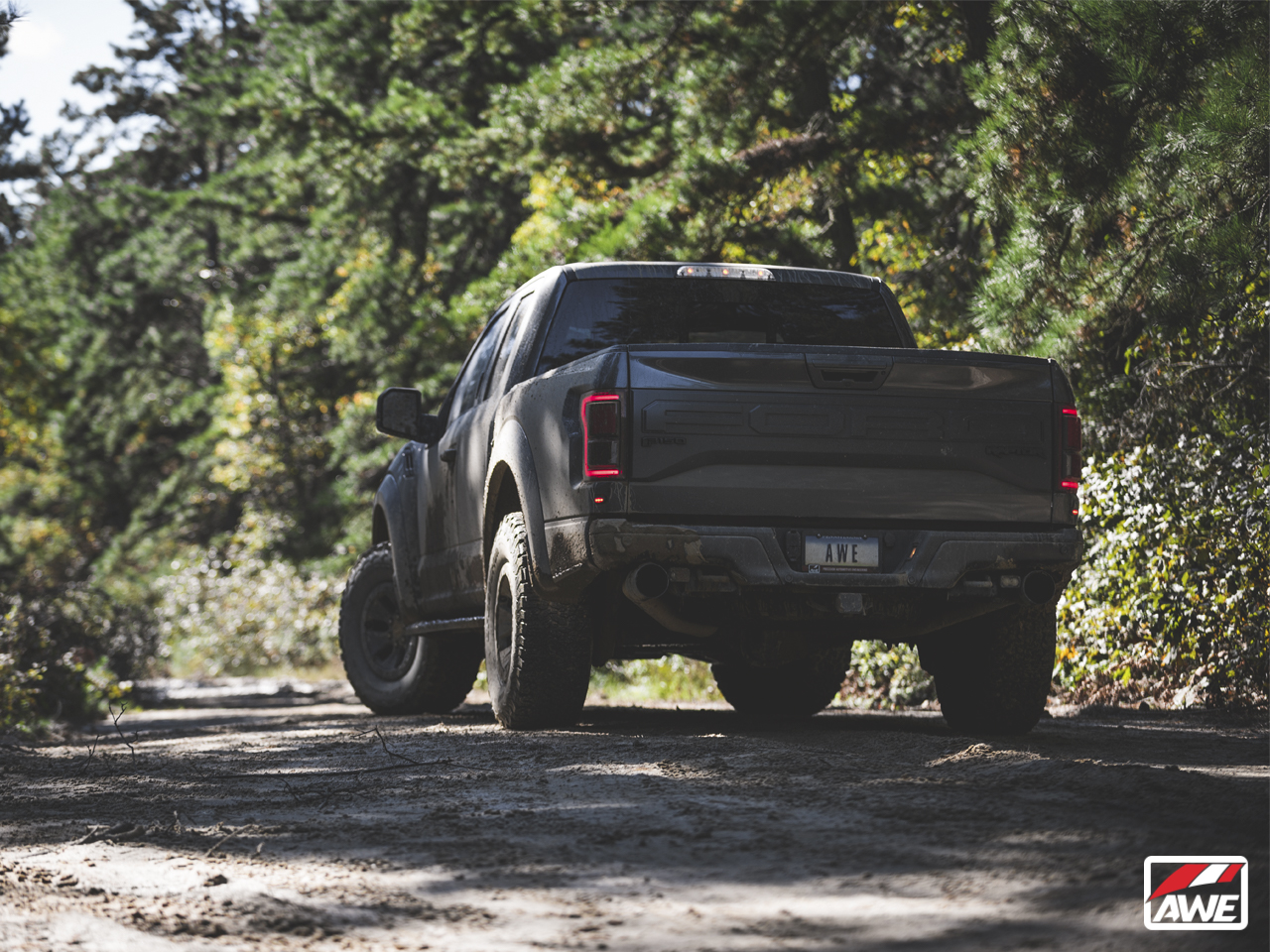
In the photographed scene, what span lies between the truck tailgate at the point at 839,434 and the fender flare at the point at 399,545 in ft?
11.5

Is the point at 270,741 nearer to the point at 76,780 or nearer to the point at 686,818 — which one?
the point at 76,780

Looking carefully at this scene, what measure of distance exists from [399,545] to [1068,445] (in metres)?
4.45

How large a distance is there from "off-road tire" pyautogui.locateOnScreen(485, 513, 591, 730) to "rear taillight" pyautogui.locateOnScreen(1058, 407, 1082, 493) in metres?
2.10

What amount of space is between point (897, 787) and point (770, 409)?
164 cm

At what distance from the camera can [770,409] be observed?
5.35 metres

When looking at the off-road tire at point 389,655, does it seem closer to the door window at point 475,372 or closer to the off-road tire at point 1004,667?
the door window at point 475,372

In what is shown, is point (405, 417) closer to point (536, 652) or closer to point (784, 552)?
point (536, 652)

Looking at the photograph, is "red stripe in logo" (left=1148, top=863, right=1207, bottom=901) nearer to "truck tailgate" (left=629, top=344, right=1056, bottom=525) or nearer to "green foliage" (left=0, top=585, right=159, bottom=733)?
"truck tailgate" (left=629, top=344, right=1056, bottom=525)

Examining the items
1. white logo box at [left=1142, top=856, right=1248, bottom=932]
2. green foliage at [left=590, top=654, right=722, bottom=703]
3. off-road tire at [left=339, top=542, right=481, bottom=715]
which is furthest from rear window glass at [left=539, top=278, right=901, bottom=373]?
green foliage at [left=590, top=654, right=722, bottom=703]

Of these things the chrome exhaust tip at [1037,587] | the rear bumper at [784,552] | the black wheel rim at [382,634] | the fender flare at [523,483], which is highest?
the fender flare at [523,483]

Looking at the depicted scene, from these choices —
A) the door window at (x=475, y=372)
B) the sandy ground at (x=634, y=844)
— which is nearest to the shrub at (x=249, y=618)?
the door window at (x=475, y=372)

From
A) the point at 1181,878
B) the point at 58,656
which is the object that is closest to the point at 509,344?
the point at 1181,878

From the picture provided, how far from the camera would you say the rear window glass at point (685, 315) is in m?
6.75

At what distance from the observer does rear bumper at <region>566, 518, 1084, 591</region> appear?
17.3 feet
